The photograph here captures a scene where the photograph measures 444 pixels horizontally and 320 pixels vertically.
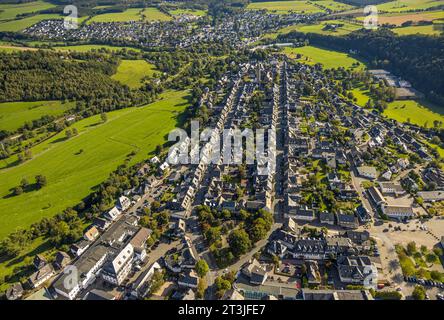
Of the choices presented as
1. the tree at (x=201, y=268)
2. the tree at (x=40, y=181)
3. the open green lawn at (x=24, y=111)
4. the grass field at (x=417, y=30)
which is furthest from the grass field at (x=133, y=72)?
the grass field at (x=417, y=30)

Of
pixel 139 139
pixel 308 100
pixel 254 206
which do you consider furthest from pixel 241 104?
pixel 254 206

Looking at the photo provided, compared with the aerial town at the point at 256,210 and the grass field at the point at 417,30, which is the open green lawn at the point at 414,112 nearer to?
the aerial town at the point at 256,210

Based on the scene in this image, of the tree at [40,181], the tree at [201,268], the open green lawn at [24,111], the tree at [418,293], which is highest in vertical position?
the open green lawn at [24,111]

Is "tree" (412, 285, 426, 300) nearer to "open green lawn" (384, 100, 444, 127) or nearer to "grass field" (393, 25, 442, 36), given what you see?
"open green lawn" (384, 100, 444, 127)

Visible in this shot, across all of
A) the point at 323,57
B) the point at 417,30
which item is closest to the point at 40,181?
the point at 323,57

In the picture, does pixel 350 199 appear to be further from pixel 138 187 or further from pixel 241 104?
pixel 241 104

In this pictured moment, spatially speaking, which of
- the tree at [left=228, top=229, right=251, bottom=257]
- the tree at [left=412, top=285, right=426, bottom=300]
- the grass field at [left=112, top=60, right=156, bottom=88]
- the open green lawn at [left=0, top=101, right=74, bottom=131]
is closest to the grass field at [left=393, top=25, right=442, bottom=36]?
the grass field at [left=112, top=60, right=156, bottom=88]
